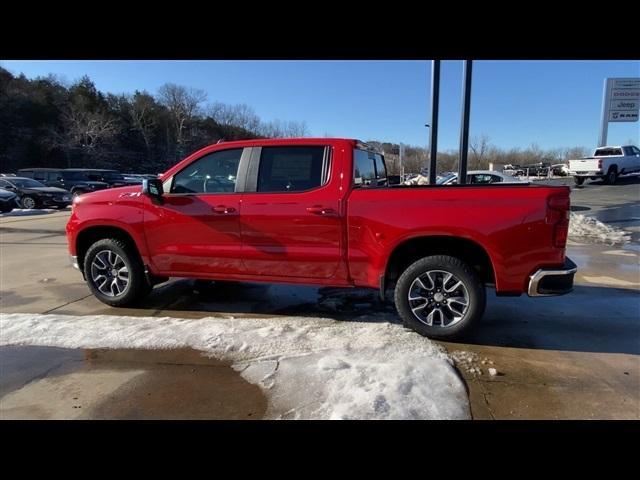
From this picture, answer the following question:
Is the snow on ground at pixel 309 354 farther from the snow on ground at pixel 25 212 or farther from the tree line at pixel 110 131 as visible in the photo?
the tree line at pixel 110 131

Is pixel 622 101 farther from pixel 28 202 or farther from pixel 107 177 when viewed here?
pixel 28 202

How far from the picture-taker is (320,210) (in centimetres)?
416

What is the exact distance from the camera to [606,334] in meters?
4.29

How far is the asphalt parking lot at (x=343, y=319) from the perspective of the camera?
2.95m

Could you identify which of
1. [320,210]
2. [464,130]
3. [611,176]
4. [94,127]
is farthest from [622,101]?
[94,127]

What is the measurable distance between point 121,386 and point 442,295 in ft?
9.41

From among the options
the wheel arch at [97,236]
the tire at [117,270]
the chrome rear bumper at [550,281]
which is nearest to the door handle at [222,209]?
the wheel arch at [97,236]

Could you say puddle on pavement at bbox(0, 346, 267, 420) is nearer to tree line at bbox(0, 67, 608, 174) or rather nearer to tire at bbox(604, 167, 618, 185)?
tire at bbox(604, 167, 618, 185)
